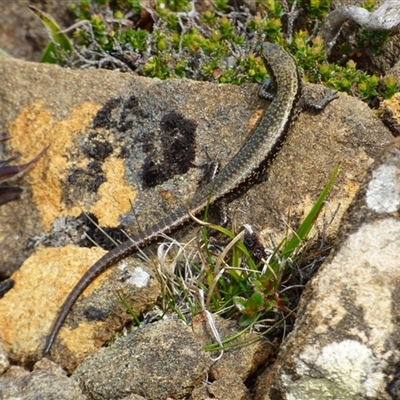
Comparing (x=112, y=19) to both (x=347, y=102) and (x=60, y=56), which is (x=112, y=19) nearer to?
(x=60, y=56)

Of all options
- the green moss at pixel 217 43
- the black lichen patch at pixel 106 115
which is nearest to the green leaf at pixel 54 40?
the green moss at pixel 217 43

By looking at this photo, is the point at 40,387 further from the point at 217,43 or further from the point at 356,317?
the point at 217,43

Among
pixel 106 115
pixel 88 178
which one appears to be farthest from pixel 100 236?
pixel 106 115

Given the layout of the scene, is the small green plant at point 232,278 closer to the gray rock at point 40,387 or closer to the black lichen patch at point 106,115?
the gray rock at point 40,387

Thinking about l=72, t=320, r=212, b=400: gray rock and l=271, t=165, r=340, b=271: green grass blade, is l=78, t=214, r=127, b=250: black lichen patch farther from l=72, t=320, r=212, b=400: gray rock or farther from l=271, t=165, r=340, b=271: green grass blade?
l=271, t=165, r=340, b=271: green grass blade

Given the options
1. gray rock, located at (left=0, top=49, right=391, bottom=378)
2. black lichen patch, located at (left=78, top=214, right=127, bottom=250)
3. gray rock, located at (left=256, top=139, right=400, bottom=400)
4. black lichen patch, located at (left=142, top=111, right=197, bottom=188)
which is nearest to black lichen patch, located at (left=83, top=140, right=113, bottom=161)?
gray rock, located at (left=0, top=49, right=391, bottom=378)
